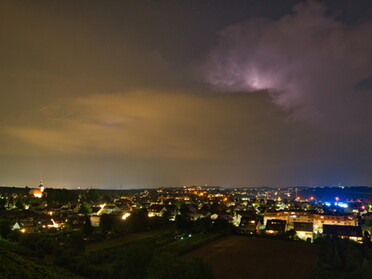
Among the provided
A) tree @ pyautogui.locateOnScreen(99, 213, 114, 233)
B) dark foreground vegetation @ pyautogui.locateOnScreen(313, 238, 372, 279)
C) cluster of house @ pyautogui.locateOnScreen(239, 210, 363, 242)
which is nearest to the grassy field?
tree @ pyautogui.locateOnScreen(99, 213, 114, 233)

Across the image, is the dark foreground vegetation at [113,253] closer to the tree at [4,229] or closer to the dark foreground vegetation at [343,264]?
the tree at [4,229]

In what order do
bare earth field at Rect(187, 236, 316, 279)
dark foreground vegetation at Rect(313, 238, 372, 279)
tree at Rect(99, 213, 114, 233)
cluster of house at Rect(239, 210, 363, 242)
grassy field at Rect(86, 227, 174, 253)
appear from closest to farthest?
dark foreground vegetation at Rect(313, 238, 372, 279)
bare earth field at Rect(187, 236, 316, 279)
grassy field at Rect(86, 227, 174, 253)
cluster of house at Rect(239, 210, 363, 242)
tree at Rect(99, 213, 114, 233)

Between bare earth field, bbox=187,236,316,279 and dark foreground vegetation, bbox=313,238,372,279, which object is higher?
dark foreground vegetation, bbox=313,238,372,279

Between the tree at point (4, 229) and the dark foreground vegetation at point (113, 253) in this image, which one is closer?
the dark foreground vegetation at point (113, 253)

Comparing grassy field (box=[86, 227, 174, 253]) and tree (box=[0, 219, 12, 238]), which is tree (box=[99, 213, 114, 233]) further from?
tree (box=[0, 219, 12, 238])

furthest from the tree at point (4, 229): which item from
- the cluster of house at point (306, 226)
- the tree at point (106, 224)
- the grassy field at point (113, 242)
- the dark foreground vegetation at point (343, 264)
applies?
the dark foreground vegetation at point (343, 264)

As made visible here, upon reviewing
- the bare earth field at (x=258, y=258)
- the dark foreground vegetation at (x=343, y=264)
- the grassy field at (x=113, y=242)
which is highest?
the dark foreground vegetation at (x=343, y=264)

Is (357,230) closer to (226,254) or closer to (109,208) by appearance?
(226,254)

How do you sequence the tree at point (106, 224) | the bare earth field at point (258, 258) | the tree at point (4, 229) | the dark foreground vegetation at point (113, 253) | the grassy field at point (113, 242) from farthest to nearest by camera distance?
the tree at point (106, 224), the tree at point (4, 229), the grassy field at point (113, 242), the bare earth field at point (258, 258), the dark foreground vegetation at point (113, 253)

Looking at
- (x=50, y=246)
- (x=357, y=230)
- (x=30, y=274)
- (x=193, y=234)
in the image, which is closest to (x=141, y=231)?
(x=193, y=234)
